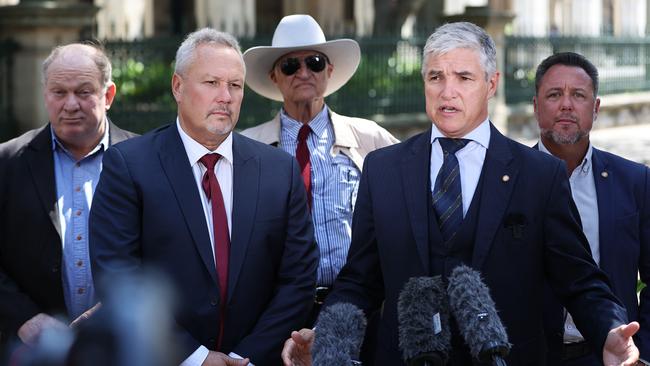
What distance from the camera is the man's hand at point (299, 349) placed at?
3547 mm

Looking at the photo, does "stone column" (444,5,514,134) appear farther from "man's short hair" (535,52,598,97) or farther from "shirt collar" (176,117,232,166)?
"shirt collar" (176,117,232,166)

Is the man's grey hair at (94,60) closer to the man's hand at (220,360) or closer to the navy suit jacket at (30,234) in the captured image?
the navy suit jacket at (30,234)

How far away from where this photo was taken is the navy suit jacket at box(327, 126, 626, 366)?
356cm

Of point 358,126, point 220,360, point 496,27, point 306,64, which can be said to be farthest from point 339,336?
point 496,27

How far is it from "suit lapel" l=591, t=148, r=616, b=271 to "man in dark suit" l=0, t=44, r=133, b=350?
2226 millimetres

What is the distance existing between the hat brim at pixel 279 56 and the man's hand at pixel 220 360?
210 cm

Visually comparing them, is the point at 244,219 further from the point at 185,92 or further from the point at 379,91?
the point at 379,91

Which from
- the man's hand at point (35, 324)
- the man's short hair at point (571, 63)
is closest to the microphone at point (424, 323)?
the man's hand at point (35, 324)

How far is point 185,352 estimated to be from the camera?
3760mm

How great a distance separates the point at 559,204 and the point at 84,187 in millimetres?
2217

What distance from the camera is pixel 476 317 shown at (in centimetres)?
296

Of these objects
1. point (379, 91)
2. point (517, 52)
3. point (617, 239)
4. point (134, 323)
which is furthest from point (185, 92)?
point (517, 52)

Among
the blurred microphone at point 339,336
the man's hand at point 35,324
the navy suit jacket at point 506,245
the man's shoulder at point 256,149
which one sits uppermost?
the man's shoulder at point 256,149

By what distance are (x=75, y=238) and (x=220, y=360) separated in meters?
1.17
